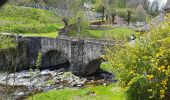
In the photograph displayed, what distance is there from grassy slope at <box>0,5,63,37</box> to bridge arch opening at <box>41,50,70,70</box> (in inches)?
479

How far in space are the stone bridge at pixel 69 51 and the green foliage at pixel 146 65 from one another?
17900 millimetres

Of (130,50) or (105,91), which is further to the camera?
(105,91)

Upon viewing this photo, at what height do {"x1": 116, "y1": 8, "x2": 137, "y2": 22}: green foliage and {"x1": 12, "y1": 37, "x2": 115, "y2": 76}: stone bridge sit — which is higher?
{"x1": 116, "y1": 8, "x2": 137, "y2": 22}: green foliage

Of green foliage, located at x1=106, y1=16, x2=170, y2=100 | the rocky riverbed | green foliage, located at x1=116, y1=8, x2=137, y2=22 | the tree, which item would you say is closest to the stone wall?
the rocky riverbed

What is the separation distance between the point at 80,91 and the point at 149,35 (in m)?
14.6

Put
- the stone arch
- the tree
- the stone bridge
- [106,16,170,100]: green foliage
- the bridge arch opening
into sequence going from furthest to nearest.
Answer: the tree → the bridge arch opening → the stone arch → the stone bridge → [106,16,170,100]: green foliage

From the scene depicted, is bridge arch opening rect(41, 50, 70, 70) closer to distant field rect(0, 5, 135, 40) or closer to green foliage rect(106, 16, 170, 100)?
distant field rect(0, 5, 135, 40)

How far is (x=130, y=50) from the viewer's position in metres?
24.8

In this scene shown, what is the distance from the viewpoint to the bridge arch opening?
55000mm

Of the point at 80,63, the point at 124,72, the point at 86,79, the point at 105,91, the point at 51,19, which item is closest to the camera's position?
the point at 124,72

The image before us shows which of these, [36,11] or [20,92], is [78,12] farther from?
[20,92]

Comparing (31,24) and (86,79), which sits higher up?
(31,24)

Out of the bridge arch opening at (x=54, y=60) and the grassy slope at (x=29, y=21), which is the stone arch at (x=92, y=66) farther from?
the grassy slope at (x=29, y=21)

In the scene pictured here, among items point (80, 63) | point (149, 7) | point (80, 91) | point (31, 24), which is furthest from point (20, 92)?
point (149, 7)
